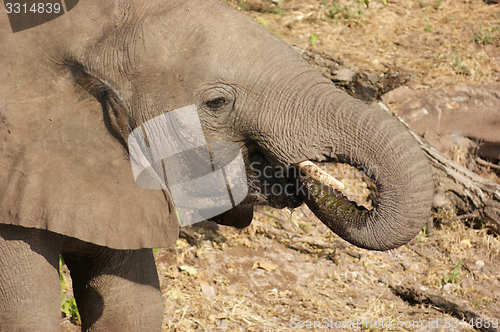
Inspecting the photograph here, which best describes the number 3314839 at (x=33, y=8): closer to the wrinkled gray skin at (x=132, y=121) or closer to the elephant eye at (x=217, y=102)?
the wrinkled gray skin at (x=132, y=121)

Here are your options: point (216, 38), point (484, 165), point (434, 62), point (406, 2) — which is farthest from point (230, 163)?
point (406, 2)

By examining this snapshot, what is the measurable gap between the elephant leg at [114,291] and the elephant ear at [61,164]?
2.12ft

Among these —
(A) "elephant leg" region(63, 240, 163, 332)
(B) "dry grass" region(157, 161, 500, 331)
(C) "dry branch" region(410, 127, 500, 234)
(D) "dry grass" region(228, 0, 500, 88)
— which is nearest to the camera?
(A) "elephant leg" region(63, 240, 163, 332)

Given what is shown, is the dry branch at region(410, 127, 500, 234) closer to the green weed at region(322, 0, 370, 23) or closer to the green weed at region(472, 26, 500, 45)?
the green weed at region(322, 0, 370, 23)

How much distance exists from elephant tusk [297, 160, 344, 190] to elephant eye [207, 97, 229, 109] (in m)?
0.39

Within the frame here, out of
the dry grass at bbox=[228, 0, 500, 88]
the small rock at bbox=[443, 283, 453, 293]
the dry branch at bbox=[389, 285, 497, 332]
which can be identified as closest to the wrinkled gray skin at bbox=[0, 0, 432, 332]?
the dry branch at bbox=[389, 285, 497, 332]

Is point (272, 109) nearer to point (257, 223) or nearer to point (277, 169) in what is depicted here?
point (277, 169)

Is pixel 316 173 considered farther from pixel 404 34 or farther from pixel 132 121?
pixel 404 34

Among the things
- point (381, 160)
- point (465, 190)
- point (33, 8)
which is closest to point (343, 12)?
point (465, 190)

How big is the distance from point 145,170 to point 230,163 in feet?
1.21

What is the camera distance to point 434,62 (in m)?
7.32

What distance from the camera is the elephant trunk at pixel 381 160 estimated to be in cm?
208

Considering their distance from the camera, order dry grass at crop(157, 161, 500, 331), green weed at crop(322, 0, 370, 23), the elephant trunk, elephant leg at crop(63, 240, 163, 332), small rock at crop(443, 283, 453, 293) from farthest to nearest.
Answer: green weed at crop(322, 0, 370, 23)
small rock at crop(443, 283, 453, 293)
dry grass at crop(157, 161, 500, 331)
elephant leg at crop(63, 240, 163, 332)
the elephant trunk

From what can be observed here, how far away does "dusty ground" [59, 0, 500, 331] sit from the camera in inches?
157
